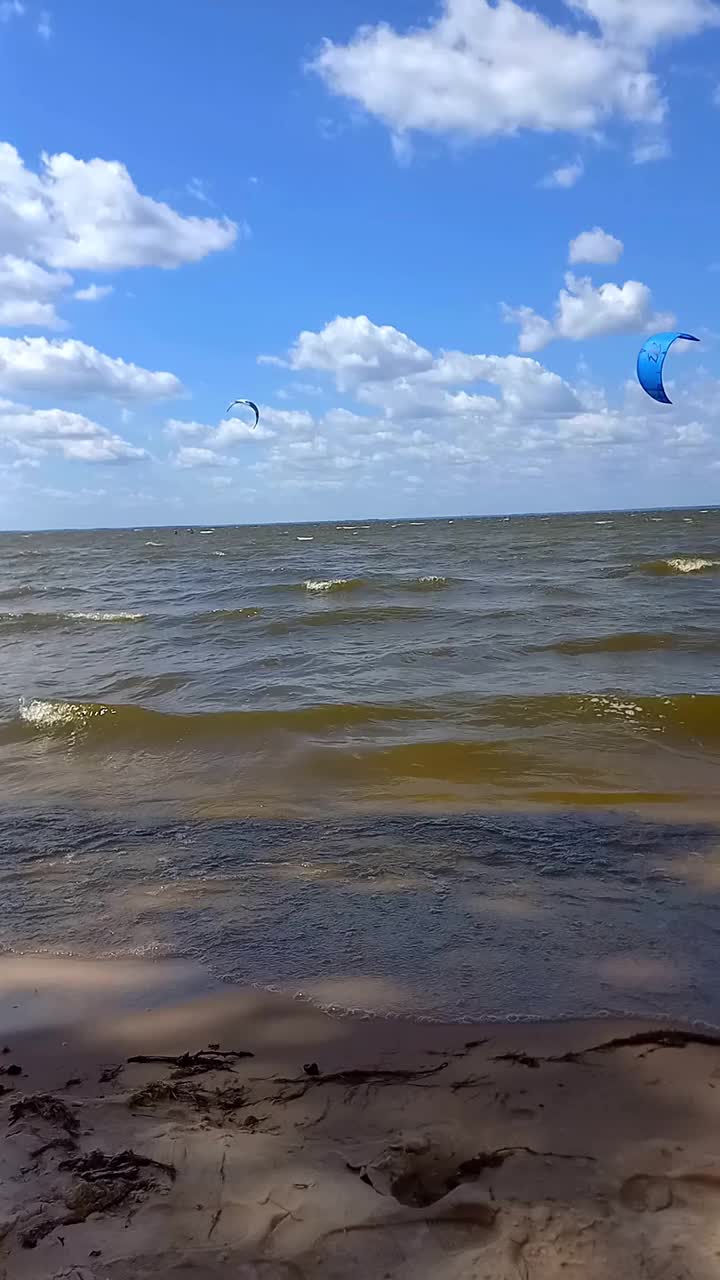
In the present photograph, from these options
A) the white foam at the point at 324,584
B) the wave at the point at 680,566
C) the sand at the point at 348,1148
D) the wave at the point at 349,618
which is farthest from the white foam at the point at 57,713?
the wave at the point at 680,566

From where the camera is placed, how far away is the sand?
6.37 feet

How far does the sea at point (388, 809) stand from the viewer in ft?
11.7

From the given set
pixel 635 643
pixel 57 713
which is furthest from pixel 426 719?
pixel 635 643

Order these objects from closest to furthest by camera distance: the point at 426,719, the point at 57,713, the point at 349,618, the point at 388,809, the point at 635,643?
the point at 388,809, the point at 426,719, the point at 57,713, the point at 635,643, the point at 349,618

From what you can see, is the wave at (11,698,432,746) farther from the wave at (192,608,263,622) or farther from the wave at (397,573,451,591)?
the wave at (397,573,451,591)

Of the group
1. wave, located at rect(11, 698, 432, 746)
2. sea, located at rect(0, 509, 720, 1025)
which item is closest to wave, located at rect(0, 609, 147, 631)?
sea, located at rect(0, 509, 720, 1025)

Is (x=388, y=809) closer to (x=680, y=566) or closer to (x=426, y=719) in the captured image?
(x=426, y=719)

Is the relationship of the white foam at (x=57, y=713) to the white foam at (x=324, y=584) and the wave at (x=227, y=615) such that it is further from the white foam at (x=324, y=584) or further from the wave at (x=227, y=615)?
the white foam at (x=324, y=584)

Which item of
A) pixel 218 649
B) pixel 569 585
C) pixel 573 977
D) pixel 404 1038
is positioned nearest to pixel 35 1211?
pixel 404 1038

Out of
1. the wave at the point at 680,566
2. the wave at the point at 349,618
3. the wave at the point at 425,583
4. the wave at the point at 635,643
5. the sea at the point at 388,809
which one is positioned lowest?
the sea at the point at 388,809

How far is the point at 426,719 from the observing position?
27.4 ft

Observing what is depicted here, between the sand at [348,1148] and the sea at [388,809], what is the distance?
34cm

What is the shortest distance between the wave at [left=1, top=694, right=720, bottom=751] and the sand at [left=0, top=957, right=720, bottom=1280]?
4742 mm

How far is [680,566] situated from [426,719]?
19.5 metres
